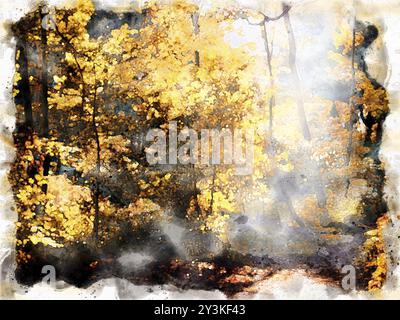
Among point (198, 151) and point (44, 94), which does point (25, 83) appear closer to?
point (44, 94)

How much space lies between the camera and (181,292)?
140 inches

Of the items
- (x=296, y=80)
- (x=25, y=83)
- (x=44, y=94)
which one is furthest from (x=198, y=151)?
(x=25, y=83)

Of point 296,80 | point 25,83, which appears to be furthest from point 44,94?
point 296,80

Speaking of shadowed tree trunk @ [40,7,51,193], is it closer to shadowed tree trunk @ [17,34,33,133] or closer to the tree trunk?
shadowed tree trunk @ [17,34,33,133]

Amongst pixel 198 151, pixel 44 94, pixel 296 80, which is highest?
pixel 296 80

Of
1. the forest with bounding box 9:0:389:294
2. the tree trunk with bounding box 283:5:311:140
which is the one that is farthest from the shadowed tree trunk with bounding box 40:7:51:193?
the tree trunk with bounding box 283:5:311:140

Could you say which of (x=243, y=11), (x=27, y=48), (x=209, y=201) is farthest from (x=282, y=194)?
(x=27, y=48)

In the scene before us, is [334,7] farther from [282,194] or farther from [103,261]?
[103,261]

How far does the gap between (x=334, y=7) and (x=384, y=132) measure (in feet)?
3.79

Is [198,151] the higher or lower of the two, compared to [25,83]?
lower

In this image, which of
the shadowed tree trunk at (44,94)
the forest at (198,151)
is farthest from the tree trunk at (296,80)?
the shadowed tree trunk at (44,94)

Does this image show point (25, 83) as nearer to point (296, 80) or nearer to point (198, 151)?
point (198, 151)

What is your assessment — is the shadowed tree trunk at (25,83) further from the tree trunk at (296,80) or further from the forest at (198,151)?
the tree trunk at (296,80)

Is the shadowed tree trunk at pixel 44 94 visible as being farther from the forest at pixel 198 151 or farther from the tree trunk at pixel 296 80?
the tree trunk at pixel 296 80
